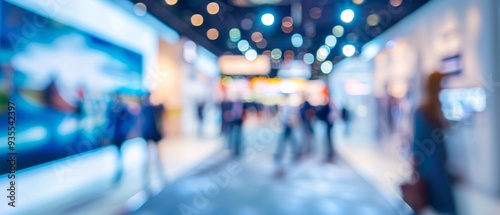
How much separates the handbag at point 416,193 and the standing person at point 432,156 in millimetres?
29

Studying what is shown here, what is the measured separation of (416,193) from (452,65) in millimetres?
2271

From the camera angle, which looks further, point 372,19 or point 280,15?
point 280,15

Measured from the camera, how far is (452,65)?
12.9 feet

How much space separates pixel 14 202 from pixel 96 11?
223cm

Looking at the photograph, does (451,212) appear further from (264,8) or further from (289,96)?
(289,96)

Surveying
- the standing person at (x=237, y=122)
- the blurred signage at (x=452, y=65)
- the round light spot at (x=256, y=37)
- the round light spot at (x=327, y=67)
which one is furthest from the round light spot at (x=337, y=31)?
the round light spot at (x=327, y=67)

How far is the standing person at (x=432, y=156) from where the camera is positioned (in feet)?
7.55

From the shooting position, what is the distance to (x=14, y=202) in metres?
2.35

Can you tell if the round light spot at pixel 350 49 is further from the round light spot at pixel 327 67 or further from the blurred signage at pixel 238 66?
the round light spot at pixel 327 67

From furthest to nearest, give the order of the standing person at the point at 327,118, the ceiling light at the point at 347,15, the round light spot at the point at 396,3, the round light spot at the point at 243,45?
the round light spot at the point at 243,45, the standing person at the point at 327,118, the ceiling light at the point at 347,15, the round light spot at the point at 396,3

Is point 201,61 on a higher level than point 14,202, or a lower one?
higher

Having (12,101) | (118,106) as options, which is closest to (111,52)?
(118,106)

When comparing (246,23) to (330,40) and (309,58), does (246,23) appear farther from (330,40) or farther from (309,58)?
(309,58)

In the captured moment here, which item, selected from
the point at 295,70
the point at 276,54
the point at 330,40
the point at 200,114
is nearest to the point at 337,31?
the point at 330,40
